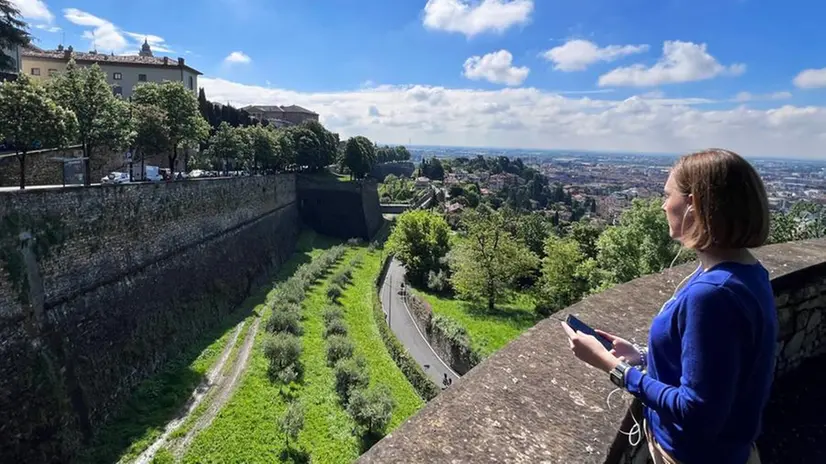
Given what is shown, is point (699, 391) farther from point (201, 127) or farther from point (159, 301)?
point (201, 127)

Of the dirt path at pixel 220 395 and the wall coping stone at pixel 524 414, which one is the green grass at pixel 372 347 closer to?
the dirt path at pixel 220 395

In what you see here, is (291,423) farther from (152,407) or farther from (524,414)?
(524,414)

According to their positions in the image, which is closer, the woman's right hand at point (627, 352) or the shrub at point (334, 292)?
the woman's right hand at point (627, 352)

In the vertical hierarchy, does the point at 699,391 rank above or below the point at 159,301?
above

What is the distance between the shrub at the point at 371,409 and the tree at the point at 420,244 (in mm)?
19445

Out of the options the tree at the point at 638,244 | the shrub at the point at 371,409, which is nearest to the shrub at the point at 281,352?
the shrub at the point at 371,409

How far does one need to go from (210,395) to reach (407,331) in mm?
13274

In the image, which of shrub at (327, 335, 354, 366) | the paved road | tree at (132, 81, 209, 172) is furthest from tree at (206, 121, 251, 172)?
shrub at (327, 335, 354, 366)

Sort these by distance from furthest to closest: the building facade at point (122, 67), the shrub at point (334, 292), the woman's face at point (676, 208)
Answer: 1. the building facade at point (122, 67)
2. the shrub at point (334, 292)
3. the woman's face at point (676, 208)

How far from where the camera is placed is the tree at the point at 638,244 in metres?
21.0

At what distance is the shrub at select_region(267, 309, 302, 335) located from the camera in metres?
22.0

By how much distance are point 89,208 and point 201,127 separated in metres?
13.9

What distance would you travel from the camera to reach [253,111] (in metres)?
86.2

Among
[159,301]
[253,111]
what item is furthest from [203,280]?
[253,111]
